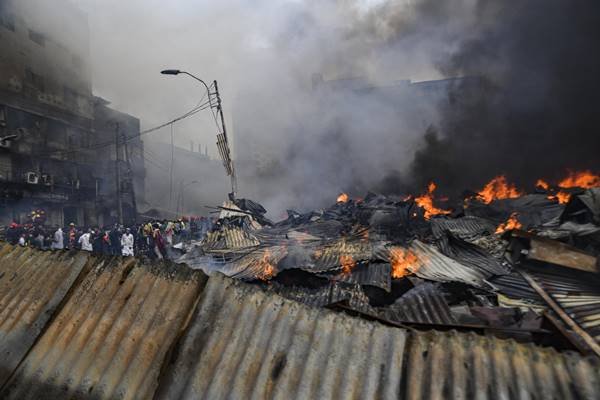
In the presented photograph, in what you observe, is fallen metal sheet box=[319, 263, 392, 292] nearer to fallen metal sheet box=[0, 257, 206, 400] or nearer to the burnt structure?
fallen metal sheet box=[0, 257, 206, 400]

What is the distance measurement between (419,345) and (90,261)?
229 centimetres

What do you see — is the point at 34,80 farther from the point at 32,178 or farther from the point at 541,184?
the point at 541,184

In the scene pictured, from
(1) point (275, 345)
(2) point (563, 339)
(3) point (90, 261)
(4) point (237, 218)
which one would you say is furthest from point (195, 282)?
(4) point (237, 218)

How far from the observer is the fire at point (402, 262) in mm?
6280

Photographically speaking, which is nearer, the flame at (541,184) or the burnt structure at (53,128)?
the flame at (541,184)

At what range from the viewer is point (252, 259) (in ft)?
25.2

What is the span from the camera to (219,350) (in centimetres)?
198

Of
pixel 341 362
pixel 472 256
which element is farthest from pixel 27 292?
pixel 472 256

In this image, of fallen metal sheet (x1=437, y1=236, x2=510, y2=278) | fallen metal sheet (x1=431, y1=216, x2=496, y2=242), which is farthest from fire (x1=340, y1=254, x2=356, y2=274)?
fallen metal sheet (x1=431, y1=216, x2=496, y2=242)

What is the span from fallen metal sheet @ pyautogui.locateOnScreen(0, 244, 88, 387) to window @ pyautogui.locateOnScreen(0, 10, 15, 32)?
2991cm

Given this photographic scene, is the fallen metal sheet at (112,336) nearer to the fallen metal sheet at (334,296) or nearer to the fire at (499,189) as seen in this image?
the fallen metal sheet at (334,296)

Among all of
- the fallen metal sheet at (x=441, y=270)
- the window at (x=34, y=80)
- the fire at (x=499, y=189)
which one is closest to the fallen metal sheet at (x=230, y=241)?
the fallen metal sheet at (x=441, y=270)

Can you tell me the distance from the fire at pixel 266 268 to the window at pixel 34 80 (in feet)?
89.2

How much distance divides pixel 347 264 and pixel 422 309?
265 cm
